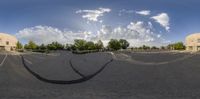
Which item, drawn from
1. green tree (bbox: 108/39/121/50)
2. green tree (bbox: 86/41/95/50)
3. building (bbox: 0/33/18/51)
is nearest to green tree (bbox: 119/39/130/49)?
green tree (bbox: 108/39/121/50)

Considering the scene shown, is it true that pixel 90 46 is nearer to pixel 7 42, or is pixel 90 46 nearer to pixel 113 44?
pixel 113 44

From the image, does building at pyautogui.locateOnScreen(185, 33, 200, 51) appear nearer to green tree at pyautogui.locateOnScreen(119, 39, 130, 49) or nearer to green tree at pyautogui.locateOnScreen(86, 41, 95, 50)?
green tree at pyautogui.locateOnScreen(119, 39, 130, 49)

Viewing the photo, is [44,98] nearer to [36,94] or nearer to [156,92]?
[36,94]

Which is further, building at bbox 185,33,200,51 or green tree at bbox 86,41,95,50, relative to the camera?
building at bbox 185,33,200,51

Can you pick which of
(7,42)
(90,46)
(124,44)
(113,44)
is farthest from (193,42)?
(7,42)

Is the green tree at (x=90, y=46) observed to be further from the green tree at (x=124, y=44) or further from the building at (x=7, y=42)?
the building at (x=7, y=42)

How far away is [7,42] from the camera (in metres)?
103

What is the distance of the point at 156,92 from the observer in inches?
397

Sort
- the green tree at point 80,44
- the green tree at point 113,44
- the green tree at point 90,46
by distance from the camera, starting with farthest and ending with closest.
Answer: the green tree at point 80,44 → the green tree at point 90,46 → the green tree at point 113,44

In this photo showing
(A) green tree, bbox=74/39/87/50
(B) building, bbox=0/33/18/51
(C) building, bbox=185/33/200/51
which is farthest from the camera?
(B) building, bbox=0/33/18/51

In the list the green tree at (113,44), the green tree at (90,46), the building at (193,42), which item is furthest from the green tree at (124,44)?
the building at (193,42)

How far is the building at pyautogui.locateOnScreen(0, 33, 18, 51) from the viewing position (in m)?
98.4

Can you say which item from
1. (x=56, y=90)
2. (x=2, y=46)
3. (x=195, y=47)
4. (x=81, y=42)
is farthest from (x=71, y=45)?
(x=56, y=90)

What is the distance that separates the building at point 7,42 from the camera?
98438 millimetres
